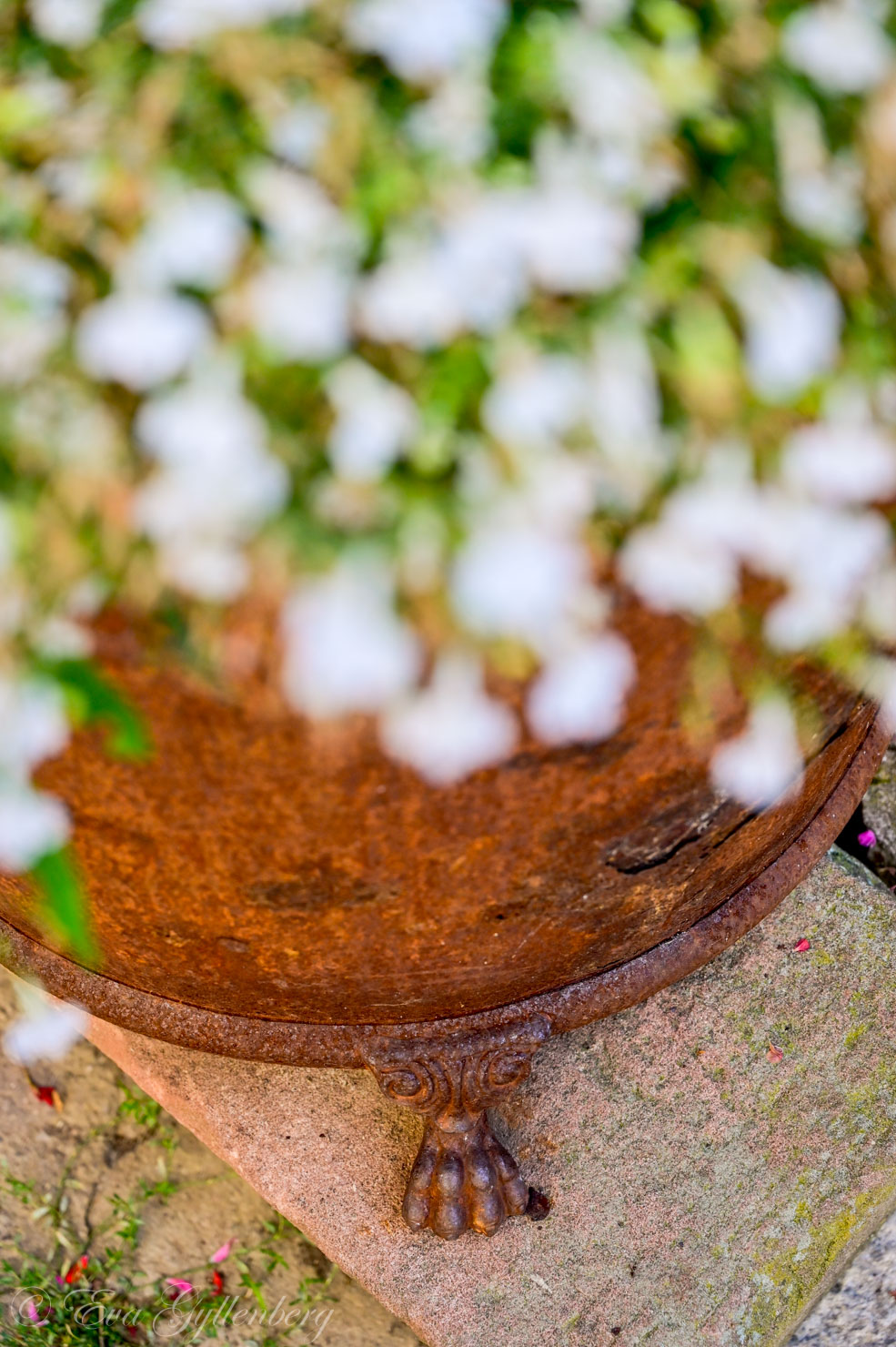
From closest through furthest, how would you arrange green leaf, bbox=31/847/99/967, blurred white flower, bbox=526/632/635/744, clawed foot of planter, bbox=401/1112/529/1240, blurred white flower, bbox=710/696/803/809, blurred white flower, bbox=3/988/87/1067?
green leaf, bbox=31/847/99/967
blurred white flower, bbox=526/632/635/744
blurred white flower, bbox=710/696/803/809
clawed foot of planter, bbox=401/1112/529/1240
blurred white flower, bbox=3/988/87/1067

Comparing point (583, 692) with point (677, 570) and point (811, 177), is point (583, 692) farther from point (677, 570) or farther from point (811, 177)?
point (811, 177)

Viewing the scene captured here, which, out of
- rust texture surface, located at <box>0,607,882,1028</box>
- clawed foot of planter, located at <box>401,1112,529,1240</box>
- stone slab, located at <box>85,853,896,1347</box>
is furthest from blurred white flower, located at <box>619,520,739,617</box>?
stone slab, located at <box>85,853,896,1347</box>

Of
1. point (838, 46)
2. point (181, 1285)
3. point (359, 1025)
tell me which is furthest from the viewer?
point (181, 1285)

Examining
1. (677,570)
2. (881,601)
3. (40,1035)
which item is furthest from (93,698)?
(40,1035)

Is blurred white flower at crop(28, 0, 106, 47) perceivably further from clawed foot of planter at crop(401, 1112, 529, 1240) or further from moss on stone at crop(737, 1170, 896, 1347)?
moss on stone at crop(737, 1170, 896, 1347)

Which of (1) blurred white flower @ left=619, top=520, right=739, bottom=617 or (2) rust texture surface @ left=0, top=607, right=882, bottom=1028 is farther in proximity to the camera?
(2) rust texture surface @ left=0, top=607, right=882, bottom=1028
